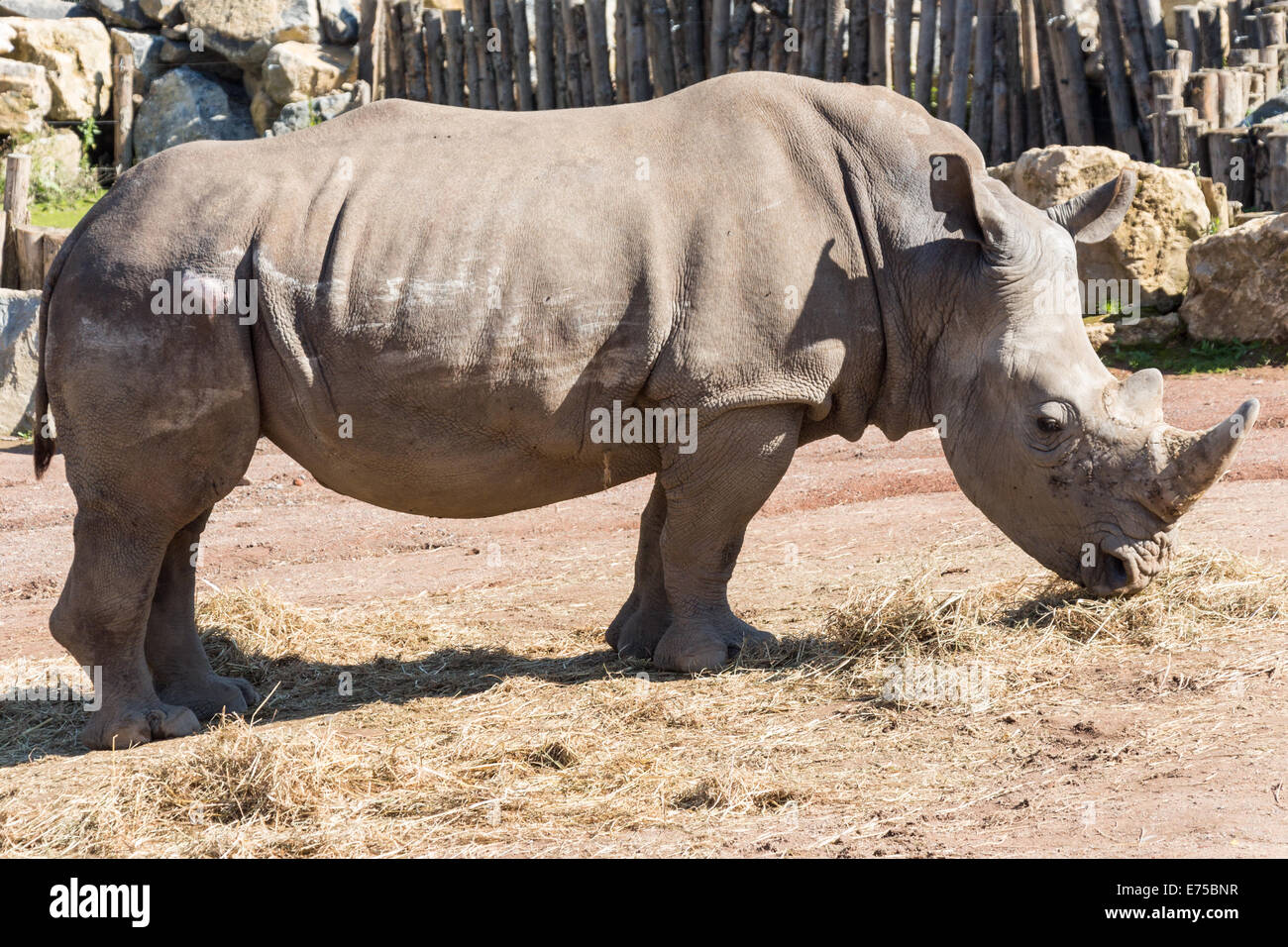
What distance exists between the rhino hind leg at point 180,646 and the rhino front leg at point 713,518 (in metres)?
1.80

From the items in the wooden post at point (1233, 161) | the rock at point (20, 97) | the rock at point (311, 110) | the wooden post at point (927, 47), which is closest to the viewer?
the wooden post at point (1233, 161)

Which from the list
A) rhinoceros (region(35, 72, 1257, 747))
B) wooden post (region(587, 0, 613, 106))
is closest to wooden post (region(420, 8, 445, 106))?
wooden post (region(587, 0, 613, 106))

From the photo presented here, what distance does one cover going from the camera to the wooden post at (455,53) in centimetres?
1966

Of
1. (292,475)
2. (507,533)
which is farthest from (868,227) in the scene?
(292,475)

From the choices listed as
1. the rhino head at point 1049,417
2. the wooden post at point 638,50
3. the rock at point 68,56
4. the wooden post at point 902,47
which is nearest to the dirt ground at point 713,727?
the rhino head at point 1049,417

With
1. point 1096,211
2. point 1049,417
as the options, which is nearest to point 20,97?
point 1096,211

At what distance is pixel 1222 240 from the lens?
12141 mm

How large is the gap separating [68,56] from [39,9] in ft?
4.87

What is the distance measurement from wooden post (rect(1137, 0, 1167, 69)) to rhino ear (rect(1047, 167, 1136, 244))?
310 inches

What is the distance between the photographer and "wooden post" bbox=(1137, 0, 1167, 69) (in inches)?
523

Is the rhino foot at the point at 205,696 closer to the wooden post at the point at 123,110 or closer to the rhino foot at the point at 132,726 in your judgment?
the rhino foot at the point at 132,726

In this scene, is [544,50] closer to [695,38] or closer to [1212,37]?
[695,38]

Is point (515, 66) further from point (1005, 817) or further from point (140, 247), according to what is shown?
point (1005, 817)

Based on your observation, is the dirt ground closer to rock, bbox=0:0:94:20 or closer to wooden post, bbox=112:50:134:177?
wooden post, bbox=112:50:134:177
